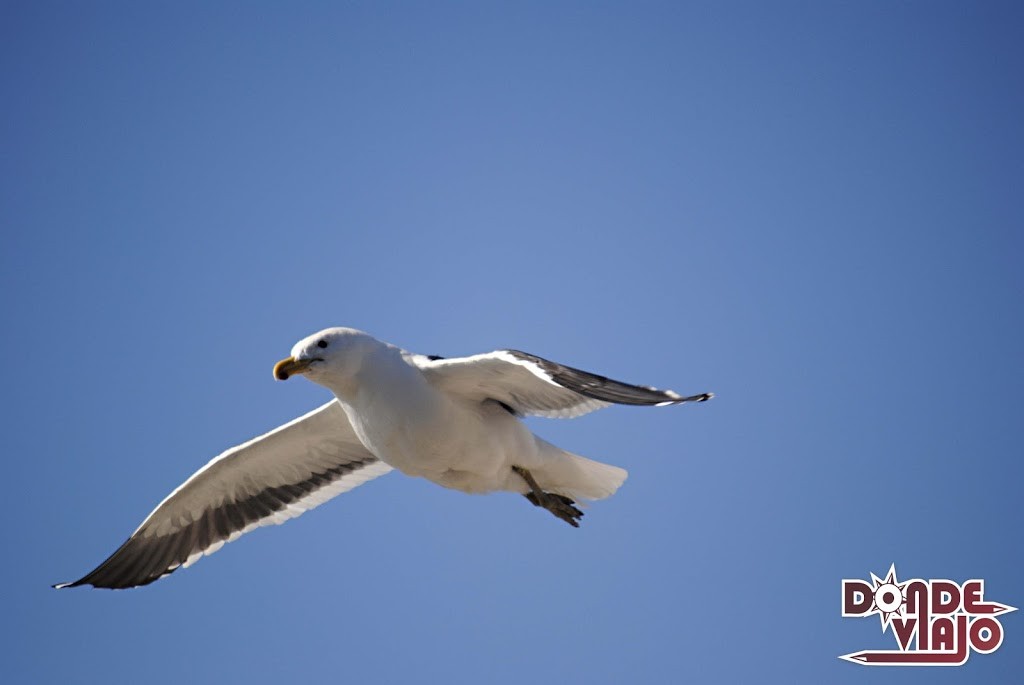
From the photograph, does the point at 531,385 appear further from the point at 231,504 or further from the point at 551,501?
the point at 231,504

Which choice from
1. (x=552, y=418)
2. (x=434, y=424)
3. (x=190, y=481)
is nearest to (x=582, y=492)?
(x=552, y=418)

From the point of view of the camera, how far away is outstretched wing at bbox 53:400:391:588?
10039mm

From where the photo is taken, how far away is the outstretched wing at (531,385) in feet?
26.1

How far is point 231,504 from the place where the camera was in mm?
10211

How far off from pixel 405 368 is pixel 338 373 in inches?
14.9

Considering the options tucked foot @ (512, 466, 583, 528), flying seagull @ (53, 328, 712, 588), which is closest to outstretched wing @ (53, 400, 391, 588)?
flying seagull @ (53, 328, 712, 588)

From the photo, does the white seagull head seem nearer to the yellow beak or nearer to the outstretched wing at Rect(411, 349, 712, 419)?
the yellow beak

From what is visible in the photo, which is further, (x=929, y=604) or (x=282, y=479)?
(x=929, y=604)

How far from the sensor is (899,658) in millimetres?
10328

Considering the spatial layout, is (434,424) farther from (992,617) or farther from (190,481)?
(992,617)

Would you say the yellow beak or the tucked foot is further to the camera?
the tucked foot

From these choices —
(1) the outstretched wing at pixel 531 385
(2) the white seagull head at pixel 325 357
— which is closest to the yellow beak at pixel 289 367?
(2) the white seagull head at pixel 325 357

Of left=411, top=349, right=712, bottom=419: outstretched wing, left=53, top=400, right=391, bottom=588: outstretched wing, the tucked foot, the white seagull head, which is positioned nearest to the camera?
left=411, top=349, right=712, bottom=419: outstretched wing

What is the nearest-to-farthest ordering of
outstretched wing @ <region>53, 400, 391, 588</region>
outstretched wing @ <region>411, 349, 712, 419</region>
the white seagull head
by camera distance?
outstretched wing @ <region>411, 349, 712, 419</region> < the white seagull head < outstretched wing @ <region>53, 400, 391, 588</region>
